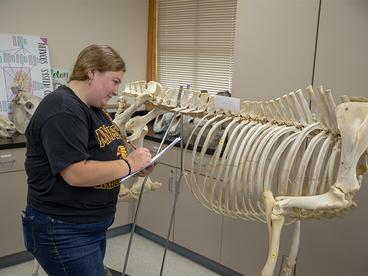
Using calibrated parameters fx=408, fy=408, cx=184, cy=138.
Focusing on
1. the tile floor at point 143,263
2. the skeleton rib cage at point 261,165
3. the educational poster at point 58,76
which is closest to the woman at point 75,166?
the skeleton rib cage at point 261,165

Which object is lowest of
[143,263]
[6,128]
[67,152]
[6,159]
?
[143,263]

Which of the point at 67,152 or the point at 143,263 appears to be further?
the point at 143,263

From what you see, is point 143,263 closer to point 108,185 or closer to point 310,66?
point 108,185

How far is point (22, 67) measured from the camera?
10.3 feet

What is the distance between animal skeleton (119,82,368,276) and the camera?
1543mm

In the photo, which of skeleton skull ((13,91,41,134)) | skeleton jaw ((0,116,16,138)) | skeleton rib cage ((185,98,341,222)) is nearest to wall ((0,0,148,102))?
skeleton skull ((13,91,41,134))

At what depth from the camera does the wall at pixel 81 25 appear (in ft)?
10.3

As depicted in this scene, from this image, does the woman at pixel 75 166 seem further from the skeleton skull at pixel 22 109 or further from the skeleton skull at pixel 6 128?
the skeleton skull at pixel 22 109

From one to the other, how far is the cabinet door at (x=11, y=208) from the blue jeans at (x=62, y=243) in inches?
52.4

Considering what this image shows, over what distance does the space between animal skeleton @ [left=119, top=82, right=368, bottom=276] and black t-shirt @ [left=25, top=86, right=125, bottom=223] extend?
0.63m

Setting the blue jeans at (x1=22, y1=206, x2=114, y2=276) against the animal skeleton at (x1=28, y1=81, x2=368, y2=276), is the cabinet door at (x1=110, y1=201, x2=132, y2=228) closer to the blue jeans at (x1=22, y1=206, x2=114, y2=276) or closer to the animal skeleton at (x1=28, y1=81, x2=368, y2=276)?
the animal skeleton at (x1=28, y1=81, x2=368, y2=276)

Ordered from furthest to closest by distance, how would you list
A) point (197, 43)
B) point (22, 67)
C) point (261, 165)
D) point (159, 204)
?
point (197, 43) < point (159, 204) < point (22, 67) < point (261, 165)

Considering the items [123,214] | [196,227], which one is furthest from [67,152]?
[123,214]

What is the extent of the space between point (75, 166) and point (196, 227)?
5.94 ft
